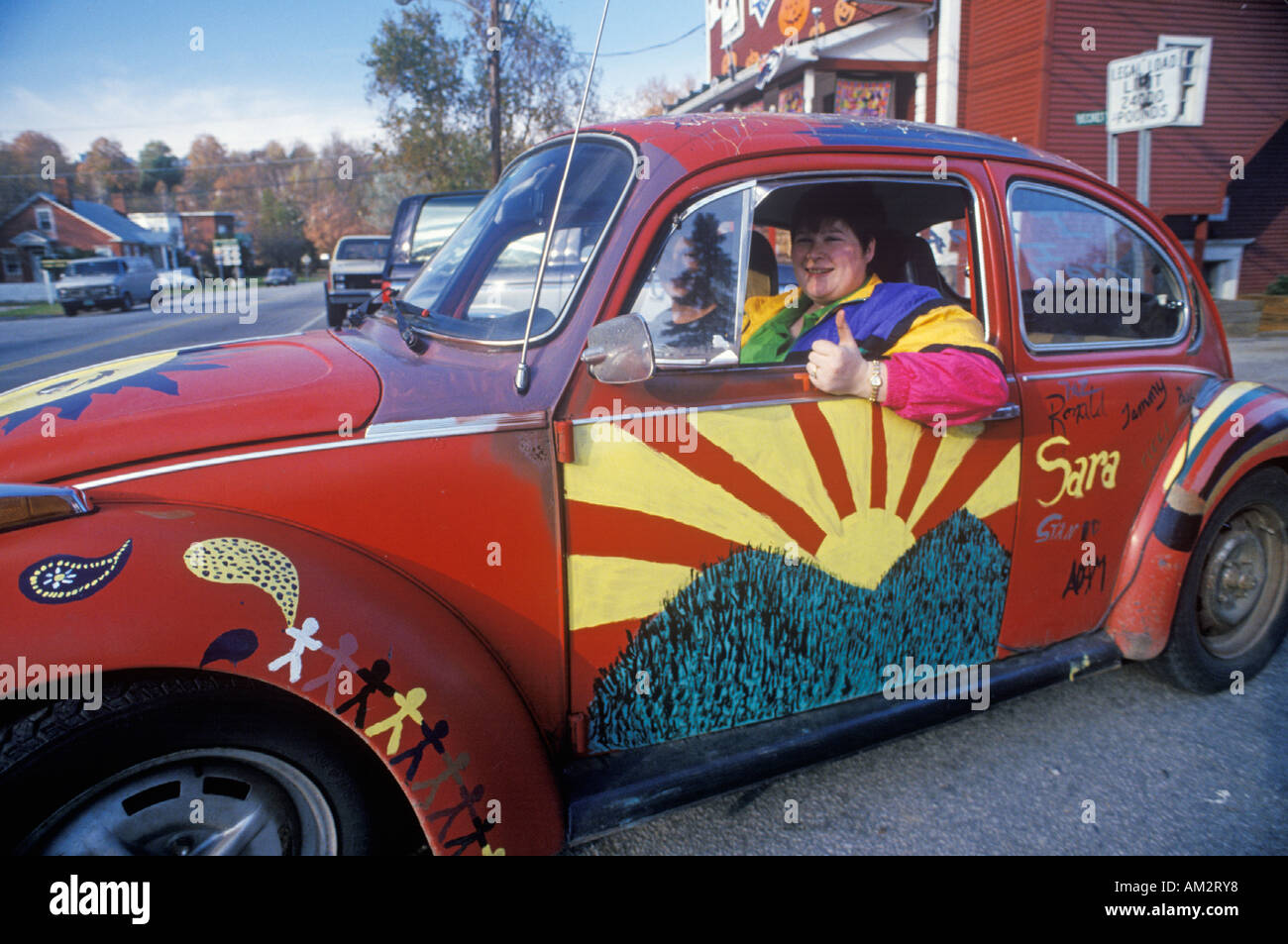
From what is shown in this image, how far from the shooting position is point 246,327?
16812mm

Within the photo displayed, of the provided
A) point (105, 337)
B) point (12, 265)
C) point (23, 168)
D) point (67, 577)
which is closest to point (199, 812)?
point (67, 577)

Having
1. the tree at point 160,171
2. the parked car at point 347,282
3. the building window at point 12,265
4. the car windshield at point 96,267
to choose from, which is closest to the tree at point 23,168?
the building window at point 12,265

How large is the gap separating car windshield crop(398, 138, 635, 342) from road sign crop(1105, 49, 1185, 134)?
20.7ft

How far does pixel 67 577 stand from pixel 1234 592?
373cm

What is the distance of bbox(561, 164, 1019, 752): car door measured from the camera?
1.91 meters

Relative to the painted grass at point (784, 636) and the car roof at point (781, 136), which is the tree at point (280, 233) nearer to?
the car roof at point (781, 136)

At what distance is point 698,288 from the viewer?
82.4 inches

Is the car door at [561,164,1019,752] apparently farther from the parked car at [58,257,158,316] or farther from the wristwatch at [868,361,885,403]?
the parked car at [58,257,158,316]

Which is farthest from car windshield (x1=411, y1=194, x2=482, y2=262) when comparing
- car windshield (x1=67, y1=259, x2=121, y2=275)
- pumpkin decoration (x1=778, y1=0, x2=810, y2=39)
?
car windshield (x1=67, y1=259, x2=121, y2=275)

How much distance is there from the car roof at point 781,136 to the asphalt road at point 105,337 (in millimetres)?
9260

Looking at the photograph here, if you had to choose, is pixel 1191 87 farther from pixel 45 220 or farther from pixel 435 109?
pixel 45 220

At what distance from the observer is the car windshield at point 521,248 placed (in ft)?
6.67
